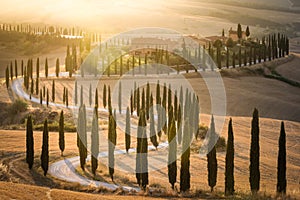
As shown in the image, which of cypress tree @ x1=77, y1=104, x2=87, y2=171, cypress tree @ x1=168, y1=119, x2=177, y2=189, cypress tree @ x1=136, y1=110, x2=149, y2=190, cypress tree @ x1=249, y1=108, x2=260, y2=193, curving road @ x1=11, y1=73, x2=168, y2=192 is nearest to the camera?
cypress tree @ x1=249, y1=108, x2=260, y2=193

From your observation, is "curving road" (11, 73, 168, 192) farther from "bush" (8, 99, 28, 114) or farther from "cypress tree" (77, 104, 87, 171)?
"bush" (8, 99, 28, 114)

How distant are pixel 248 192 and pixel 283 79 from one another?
199ft

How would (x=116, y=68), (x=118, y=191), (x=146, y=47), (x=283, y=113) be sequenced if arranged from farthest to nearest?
(x=146, y=47), (x=116, y=68), (x=283, y=113), (x=118, y=191)

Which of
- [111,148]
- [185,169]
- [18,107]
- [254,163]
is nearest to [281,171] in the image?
[254,163]

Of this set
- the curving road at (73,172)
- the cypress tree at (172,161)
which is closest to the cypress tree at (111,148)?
the curving road at (73,172)

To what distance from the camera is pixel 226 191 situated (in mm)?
30453

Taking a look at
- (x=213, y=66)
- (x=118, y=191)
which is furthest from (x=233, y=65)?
(x=118, y=191)

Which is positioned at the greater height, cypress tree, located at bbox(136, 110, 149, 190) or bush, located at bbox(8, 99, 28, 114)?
cypress tree, located at bbox(136, 110, 149, 190)

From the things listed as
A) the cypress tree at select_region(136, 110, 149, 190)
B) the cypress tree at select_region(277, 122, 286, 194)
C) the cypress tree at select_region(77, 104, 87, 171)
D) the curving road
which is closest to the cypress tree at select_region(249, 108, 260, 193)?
the cypress tree at select_region(277, 122, 286, 194)

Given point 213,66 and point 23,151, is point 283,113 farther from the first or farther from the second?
point 23,151

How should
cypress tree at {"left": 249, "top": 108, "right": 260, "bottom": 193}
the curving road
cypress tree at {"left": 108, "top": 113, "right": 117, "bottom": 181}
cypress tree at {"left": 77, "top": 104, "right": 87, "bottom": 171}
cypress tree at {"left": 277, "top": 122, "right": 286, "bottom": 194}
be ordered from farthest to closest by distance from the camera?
cypress tree at {"left": 77, "top": 104, "right": 87, "bottom": 171} < cypress tree at {"left": 108, "top": 113, "right": 117, "bottom": 181} < the curving road < cypress tree at {"left": 249, "top": 108, "right": 260, "bottom": 193} < cypress tree at {"left": 277, "top": 122, "right": 286, "bottom": 194}

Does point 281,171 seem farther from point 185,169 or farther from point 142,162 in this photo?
point 142,162

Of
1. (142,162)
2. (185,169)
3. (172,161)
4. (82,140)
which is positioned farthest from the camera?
(82,140)

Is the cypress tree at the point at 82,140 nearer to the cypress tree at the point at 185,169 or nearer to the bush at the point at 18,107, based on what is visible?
the cypress tree at the point at 185,169
